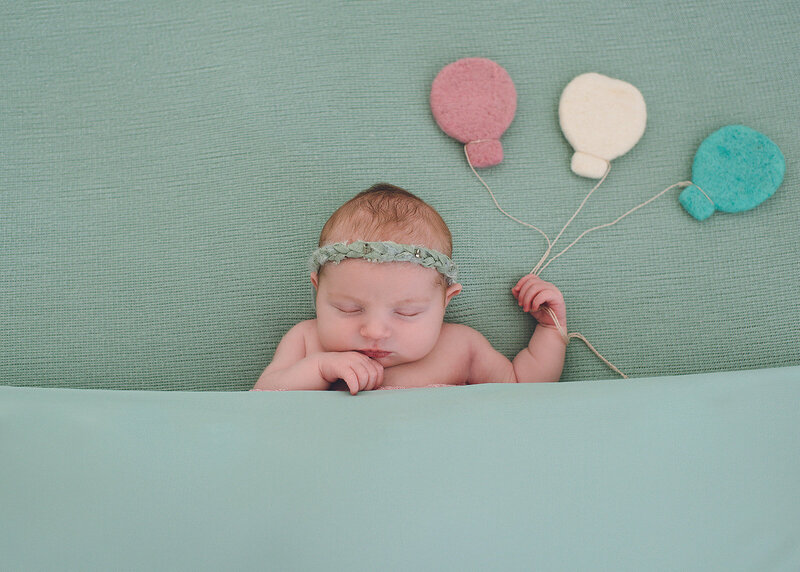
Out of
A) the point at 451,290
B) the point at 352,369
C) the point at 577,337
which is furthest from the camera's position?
the point at 577,337

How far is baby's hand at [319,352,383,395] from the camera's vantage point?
0.98 meters

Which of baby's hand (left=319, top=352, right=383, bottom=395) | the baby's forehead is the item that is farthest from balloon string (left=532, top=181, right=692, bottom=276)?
baby's hand (left=319, top=352, right=383, bottom=395)

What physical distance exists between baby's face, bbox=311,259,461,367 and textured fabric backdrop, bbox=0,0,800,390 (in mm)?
200

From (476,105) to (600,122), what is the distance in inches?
10.4

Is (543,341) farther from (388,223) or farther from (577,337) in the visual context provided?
(388,223)

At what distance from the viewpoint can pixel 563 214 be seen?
1295 millimetres

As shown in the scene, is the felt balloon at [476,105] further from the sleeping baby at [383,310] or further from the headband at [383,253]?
the headband at [383,253]

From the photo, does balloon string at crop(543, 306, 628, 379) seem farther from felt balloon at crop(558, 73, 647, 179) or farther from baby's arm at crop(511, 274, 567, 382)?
felt balloon at crop(558, 73, 647, 179)

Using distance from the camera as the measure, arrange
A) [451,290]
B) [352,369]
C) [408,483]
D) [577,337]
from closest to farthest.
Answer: [408,483]
[352,369]
[451,290]
[577,337]

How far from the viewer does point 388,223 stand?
1.05 meters

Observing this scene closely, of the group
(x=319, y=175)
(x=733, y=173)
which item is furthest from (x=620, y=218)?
(x=319, y=175)

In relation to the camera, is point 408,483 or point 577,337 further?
point 577,337

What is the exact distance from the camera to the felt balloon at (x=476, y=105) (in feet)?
4.19

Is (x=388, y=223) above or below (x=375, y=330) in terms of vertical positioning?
above
